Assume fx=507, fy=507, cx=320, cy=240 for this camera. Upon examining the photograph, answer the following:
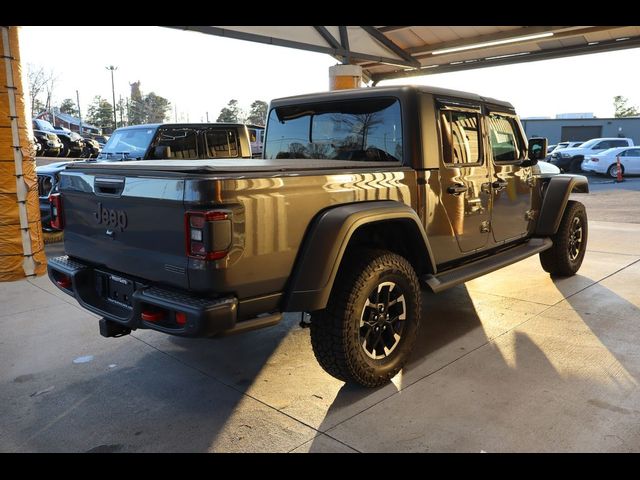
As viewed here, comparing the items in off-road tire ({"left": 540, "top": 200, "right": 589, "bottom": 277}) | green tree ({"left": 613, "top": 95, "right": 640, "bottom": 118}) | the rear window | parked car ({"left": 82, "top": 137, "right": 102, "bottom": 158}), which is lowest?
off-road tire ({"left": 540, "top": 200, "right": 589, "bottom": 277})

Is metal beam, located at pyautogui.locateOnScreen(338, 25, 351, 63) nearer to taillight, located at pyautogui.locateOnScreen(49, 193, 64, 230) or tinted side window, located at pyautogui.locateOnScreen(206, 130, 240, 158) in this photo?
tinted side window, located at pyautogui.locateOnScreen(206, 130, 240, 158)

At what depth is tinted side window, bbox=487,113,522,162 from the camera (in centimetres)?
445

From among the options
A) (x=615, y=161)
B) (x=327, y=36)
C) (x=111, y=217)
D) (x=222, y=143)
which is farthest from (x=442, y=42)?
(x=615, y=161)

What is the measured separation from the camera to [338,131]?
3.96m

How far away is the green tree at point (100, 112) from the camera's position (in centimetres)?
8212

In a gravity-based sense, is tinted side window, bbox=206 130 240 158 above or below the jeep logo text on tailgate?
above

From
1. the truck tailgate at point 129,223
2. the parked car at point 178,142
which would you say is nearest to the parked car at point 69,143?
the parked car at point 178,142

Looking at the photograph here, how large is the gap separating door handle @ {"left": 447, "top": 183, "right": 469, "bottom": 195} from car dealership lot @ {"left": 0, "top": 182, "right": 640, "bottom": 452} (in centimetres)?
113

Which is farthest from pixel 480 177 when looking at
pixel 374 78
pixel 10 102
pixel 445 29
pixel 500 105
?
pixel 374 78

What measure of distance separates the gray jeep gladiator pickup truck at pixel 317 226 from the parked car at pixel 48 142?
63.0ft

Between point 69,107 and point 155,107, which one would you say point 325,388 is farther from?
point 69,107

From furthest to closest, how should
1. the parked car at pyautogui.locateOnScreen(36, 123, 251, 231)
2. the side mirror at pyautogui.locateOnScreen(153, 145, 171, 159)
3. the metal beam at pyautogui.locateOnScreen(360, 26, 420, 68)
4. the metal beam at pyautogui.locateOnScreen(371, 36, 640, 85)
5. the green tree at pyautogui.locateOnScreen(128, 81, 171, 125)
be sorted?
the green tree at pyautogui.locateOnScreen(128, 81, 171, 125) → the metal beam at pyautogui.locateOnScreen(360, 26, 420, 68) → the metal beam at pyautogui.locateOnScreen(371, 36, 640, 85) → the parked car at pyautogui.locateOnScreen(36, 123, 251, 231) → the side mirror at pyautogui.locateOnScreen(153, 145, 171, 159)

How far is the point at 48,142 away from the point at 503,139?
2037cm

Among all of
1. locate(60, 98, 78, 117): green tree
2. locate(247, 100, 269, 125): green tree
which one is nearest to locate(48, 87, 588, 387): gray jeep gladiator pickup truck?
locate(247, 100, 269, 125): green tree
